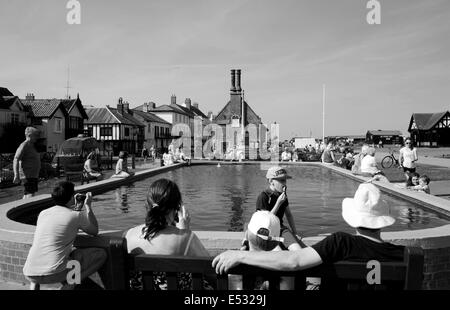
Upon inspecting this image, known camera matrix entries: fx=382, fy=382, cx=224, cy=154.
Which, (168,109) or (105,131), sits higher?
(168,109)

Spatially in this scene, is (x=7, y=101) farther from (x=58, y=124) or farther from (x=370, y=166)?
(x=370, y=166)

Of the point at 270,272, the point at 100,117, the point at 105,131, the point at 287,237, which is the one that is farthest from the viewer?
the point at 100,117

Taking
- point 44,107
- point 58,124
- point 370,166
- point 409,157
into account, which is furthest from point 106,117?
point 409,157

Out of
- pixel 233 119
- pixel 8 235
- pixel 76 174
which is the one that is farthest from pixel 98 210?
pixel 233 119

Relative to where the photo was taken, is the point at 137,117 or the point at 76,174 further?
the point at 137,117

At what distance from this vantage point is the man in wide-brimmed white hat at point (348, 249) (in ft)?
8.77

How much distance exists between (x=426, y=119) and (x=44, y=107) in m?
76.0

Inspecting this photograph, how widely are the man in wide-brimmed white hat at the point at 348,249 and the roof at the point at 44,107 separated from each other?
155ft

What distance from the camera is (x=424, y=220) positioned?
8836 mm

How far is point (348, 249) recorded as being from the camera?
2.84m

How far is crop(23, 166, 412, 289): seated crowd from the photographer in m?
2.72
